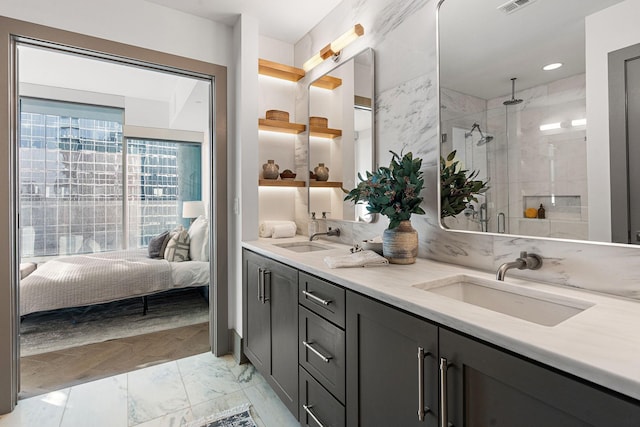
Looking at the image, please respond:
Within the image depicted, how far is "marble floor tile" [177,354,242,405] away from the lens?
202 centimetres

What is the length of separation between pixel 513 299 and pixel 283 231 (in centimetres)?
173

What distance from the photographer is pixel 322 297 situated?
1.41 m

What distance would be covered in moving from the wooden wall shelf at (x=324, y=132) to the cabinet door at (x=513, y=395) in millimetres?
1785

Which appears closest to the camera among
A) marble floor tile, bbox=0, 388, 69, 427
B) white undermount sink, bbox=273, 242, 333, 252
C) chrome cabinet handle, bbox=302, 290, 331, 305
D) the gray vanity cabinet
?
chrome cabinet handle, bbox=302, 290, 331, 305

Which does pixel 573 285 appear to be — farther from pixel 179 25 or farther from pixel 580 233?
pixel 179 25

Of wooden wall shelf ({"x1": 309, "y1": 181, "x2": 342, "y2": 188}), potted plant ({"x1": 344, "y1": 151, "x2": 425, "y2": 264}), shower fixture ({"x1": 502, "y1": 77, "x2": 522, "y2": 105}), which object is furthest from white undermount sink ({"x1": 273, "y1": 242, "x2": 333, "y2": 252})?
shower fixture ({"x1": 502, "y1": 77, "x2": 522, "y2": 105})

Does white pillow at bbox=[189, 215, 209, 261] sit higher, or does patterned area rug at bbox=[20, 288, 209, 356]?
white pillow at bbox=[189, 215, 209, 261]

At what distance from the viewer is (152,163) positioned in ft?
11.3

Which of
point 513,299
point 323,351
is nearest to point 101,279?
point 323,351

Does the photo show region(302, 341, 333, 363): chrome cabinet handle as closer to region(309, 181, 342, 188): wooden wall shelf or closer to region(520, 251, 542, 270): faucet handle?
region(520, 251, 542, 270): faucet handle

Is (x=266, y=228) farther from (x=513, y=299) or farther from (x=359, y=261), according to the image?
(x=513, y=299)

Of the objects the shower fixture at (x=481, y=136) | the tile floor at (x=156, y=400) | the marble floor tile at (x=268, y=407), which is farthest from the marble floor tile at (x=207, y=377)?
the shower fixture at (x=481, y=136)

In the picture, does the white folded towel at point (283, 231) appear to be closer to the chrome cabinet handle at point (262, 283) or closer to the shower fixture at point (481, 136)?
the chrome cabinet handle at point (262, 283)

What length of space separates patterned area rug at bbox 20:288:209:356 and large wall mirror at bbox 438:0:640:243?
2.82m
